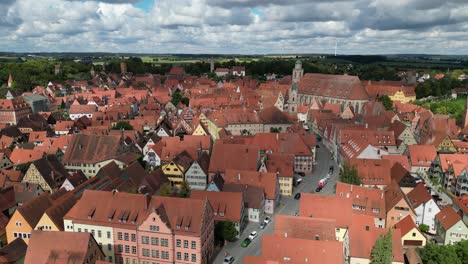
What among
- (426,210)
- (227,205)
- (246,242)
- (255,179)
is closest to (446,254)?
(426,210)

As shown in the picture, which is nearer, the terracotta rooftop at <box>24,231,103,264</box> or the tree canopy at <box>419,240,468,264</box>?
the terracotta rooftop at <box>24,231,103,264</box>

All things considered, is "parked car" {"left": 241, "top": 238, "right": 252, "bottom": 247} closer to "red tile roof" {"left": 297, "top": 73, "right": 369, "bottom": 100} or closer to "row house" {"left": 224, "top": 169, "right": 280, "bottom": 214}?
"row house" {"left": 224, "top": 169, "right": 280, "bottom": 214}

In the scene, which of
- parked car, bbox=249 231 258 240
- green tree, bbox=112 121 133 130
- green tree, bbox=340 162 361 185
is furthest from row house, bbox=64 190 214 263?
green tree, bbox=112 121 133 130

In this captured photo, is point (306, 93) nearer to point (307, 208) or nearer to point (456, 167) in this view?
point (456, 167)

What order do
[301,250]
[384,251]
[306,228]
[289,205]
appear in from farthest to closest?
[289,205] < [306,228] < [301,250] < [384,251]

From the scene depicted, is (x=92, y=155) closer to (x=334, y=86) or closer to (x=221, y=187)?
(x=221, y=187)

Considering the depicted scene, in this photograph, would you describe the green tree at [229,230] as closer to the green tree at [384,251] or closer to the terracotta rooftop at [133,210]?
the terracotta rooftop at [133,210]
